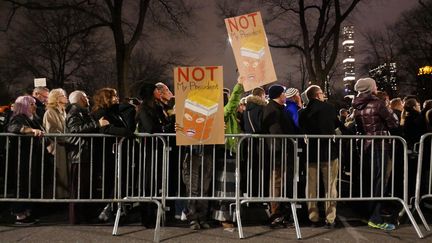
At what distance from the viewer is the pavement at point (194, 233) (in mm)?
6617

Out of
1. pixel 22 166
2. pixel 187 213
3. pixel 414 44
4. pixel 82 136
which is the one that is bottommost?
pixel 187 213

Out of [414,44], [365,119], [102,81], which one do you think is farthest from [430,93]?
[365,119]

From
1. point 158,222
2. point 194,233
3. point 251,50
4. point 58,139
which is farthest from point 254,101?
point 58,139

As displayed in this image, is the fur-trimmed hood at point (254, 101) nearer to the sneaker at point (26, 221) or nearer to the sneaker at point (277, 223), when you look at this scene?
the sneaker at point (277, 223)

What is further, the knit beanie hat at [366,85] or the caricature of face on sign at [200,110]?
the knit beanie hat at [366,85]

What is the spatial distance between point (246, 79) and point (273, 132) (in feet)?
2.82

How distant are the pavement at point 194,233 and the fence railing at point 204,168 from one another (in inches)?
12.5

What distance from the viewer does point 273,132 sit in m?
7.28

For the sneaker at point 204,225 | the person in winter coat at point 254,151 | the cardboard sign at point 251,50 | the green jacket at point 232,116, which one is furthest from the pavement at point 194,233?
the cardboard sign at point 251,50

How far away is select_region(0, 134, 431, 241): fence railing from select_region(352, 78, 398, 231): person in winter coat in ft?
0.07

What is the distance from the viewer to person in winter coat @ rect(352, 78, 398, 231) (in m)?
7.30

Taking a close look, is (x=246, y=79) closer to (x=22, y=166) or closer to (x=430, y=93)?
(x=22, y=166)

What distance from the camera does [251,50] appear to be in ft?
24.3

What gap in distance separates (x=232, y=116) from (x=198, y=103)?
931 millimetres
